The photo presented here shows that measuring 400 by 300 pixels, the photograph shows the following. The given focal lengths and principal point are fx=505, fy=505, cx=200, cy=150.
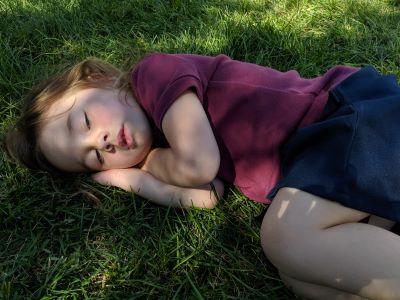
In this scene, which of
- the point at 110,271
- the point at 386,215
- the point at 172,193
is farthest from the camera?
the point at 172,193

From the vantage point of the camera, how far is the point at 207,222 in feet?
6.68

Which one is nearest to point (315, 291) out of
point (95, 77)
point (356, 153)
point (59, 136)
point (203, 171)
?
point (356, 153)

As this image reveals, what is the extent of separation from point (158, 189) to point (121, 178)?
7.5 inches

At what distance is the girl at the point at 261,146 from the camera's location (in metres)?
1.68

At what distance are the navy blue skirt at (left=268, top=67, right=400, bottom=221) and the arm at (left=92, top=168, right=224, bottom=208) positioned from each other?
295 millimetres

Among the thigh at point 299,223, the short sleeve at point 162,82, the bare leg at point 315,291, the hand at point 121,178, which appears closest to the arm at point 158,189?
the hand at point 121,178

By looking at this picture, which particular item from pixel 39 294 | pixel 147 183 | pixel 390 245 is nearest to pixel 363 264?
pixel 390 245

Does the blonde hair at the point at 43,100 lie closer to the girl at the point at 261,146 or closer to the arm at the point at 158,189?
the girl at the point at 261,146

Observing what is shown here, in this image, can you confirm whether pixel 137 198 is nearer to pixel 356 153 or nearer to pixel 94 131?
pixel 94 131

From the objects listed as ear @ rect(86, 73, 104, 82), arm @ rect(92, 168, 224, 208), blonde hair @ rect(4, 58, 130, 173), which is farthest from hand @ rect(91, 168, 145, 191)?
ear @ rect(86, 73, 104, 82)

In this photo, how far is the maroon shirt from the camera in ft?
6.51

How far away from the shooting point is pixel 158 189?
2.14 metres

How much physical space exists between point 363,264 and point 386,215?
20 centimetres

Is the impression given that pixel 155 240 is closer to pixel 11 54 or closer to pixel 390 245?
pixel 390 245
